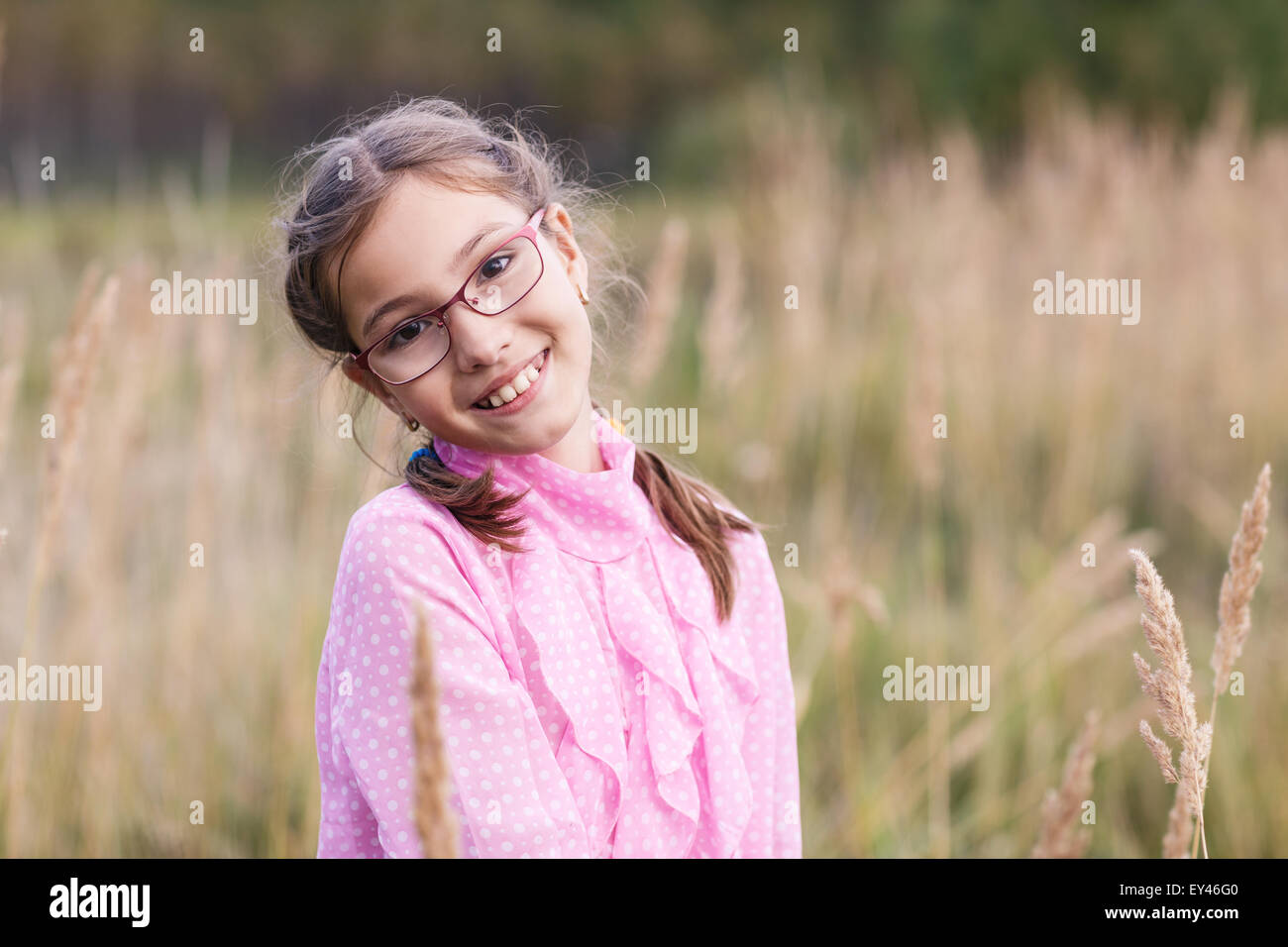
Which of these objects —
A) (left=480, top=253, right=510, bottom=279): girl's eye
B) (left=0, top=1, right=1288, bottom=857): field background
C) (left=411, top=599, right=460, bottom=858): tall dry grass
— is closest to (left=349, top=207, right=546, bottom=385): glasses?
(left=480, top=253, right=510, bottom=279): girl's eye

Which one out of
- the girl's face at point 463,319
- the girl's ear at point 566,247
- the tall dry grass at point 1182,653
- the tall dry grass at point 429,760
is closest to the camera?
the tall dry grass at point 429,760

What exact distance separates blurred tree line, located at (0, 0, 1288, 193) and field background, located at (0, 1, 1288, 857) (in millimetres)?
1546

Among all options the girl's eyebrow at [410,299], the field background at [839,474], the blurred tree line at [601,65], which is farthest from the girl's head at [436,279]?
the blurred tree line at [601,65]

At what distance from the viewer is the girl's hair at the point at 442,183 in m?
0.88

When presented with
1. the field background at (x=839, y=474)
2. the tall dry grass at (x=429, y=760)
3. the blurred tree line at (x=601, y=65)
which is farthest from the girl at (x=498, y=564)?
the blurred tree line at (x=601, y=65)

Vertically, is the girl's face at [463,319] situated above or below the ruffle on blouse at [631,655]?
above

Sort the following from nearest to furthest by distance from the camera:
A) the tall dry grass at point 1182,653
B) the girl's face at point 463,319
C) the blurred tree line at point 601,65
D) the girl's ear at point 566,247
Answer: the tall dry grass at point 1182,653 < the girl's face at point 463,319 < the girl's ear at point 566,247 < the blurred tree line at point 601,65

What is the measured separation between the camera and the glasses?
859 millimetres

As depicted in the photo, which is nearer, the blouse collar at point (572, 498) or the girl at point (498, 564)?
the girl at point (498, 564)

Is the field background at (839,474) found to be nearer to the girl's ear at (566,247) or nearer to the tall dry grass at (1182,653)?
the girl's ear at (566,247)

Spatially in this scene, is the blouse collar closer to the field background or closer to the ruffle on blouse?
the ruffle on blouse

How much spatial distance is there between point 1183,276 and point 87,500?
3.10 metres

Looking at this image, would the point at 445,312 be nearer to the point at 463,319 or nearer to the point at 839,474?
the point at 463,319

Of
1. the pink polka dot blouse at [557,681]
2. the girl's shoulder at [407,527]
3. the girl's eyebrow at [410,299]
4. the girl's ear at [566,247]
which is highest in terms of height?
the girl's ear at [566,247]
